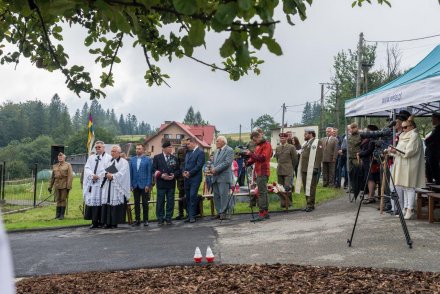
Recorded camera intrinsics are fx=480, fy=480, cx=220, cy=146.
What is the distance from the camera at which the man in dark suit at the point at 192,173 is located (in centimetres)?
1167

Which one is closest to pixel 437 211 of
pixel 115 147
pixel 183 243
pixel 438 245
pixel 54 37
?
pixel 438 245

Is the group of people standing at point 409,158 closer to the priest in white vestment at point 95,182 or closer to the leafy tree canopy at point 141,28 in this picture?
the leafy tree canopy at point 141,28

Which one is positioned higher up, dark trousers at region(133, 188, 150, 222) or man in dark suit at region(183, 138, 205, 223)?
man in dark suit at region(183, 138, 205, 223)

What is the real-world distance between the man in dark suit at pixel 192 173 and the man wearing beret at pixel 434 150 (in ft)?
16.6

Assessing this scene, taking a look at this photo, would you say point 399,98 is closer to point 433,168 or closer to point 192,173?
point 433,168

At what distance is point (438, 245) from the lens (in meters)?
6.90

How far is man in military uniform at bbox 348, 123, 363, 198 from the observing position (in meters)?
12.1

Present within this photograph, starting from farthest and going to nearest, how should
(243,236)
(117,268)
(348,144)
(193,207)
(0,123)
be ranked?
(0,123) < (348,144) < (193,207) < (243,236) < (117,268)

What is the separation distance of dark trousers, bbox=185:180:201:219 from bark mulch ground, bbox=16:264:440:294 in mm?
5349

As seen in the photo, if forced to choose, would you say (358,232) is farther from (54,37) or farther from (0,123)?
(0,123)

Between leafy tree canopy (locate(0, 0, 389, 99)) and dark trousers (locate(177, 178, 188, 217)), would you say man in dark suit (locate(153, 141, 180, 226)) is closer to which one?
dark trousers (locate(177, 178, 188, 217))

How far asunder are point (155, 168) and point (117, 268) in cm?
521

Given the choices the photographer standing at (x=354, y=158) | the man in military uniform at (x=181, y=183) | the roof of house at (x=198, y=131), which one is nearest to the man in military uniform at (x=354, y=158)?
the photographer standing at (x=354, y=158)

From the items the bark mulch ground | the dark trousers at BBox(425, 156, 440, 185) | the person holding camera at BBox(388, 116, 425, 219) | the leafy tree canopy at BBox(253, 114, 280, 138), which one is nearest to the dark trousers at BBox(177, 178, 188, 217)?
the person holding camera at BBox(388, 116, 425, 219)
